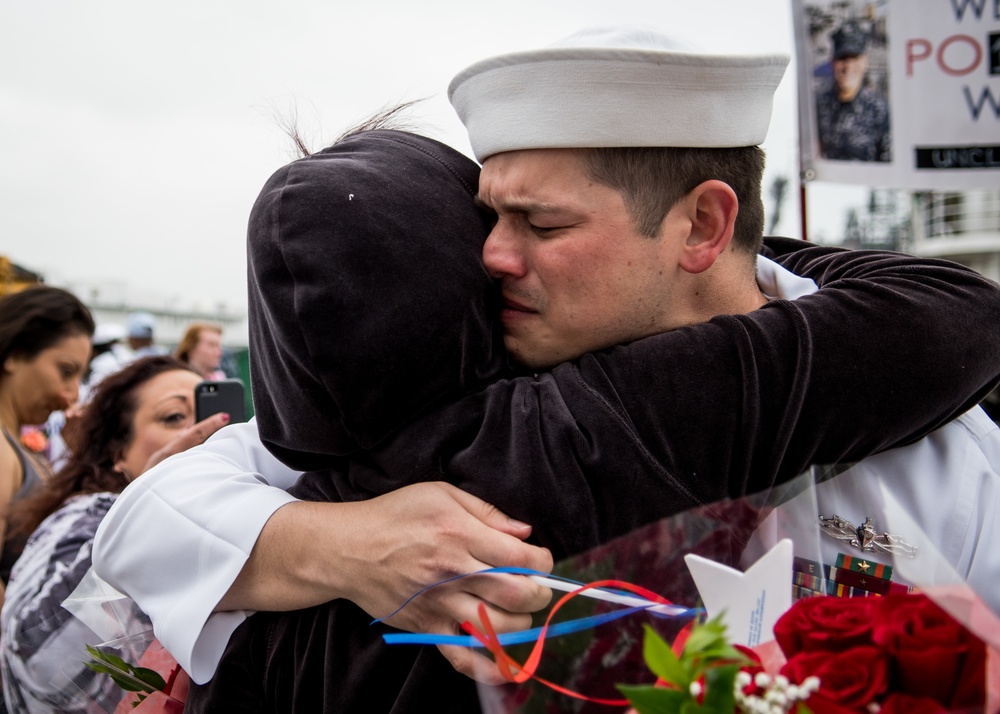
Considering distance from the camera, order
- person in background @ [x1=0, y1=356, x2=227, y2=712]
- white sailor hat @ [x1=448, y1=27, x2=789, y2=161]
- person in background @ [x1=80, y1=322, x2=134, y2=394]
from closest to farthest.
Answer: white sailor hat @ [x1=448, y1=27, x2=789, y2=161], person in background @ [x1=0, y1=356, x2=227, y2=712], person in background @ [x1=80, y1=322, x2=134, y2=394]

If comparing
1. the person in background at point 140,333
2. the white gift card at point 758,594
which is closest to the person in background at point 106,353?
the person in background at point 140,333

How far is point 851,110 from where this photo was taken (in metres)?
3.78

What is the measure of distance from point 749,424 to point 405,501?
535 mm

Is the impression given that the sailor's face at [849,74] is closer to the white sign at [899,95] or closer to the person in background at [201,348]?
the white sign at [899,95]

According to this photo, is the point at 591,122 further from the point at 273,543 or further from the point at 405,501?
the point at 273,543

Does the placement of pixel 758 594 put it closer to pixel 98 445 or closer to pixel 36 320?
pixel 98 445

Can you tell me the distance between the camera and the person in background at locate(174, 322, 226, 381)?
23.2 ft

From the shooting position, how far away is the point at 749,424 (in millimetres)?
1280

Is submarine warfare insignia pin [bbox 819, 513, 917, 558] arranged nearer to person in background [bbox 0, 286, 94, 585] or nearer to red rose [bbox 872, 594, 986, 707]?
red rose [bbox 872, 594, 986, 707]

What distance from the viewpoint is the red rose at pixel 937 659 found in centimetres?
79

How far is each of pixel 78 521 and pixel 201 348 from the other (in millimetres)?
4515

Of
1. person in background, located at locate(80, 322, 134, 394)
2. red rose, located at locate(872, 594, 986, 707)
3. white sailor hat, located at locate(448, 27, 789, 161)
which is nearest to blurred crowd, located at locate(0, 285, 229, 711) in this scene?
white sailor hat, located at locate(448, 27, 789, 161)

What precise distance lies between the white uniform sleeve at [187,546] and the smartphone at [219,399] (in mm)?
1514

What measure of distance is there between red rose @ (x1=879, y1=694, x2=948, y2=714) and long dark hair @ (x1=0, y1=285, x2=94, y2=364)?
4360 mm
